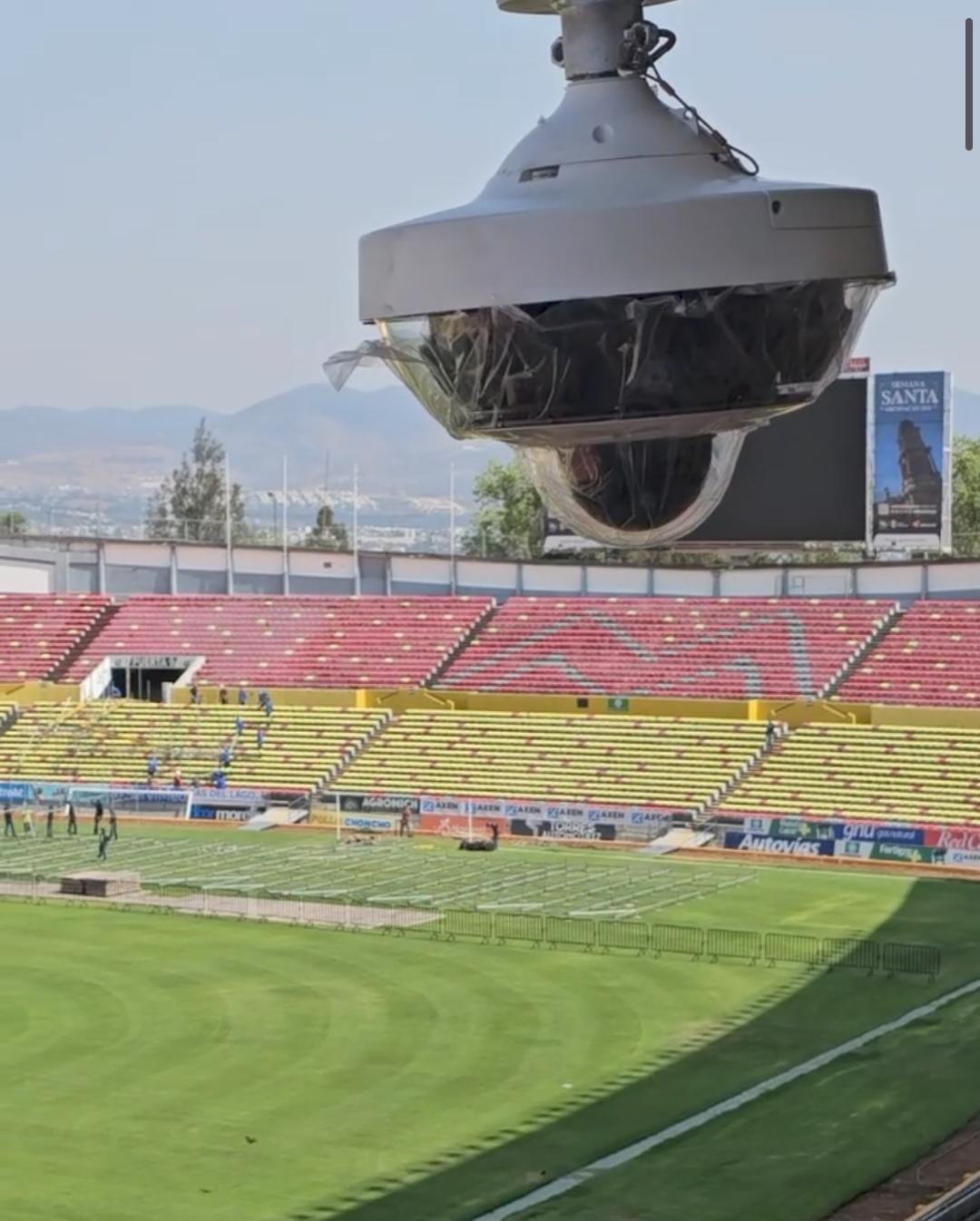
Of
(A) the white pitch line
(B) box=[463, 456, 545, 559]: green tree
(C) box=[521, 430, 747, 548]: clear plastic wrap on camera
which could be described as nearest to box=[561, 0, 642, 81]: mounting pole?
(C) box=[521, 430, 747, 548]: clear plastic wrap on camera

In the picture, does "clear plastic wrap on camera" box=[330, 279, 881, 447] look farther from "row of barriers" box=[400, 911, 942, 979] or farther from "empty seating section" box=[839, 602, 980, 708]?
"empty seating section" box=[839, 602, 980, 708]

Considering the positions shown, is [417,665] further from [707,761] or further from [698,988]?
[698,988]

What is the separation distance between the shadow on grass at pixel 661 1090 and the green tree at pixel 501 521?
45197 mm

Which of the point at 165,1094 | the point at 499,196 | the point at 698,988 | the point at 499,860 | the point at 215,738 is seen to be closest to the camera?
the point at 499,196

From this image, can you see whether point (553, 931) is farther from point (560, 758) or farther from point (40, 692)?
point (40, 692)

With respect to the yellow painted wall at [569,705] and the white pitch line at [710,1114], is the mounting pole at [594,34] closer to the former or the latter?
the white pitch line at [710,1114]

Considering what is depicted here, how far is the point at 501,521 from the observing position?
93.8 meters

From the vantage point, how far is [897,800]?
146 feet

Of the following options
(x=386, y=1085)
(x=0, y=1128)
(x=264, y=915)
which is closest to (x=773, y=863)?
(x=264, y=915)

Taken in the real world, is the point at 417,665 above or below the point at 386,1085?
above

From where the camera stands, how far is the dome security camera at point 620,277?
324 cm

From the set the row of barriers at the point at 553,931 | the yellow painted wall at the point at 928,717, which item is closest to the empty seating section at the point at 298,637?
the yellow painted wall at the point at 928,717

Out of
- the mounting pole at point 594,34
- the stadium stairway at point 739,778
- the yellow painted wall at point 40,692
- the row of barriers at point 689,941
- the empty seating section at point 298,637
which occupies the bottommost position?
the row of barriers at point 689,941

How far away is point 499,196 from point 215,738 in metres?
50.9
